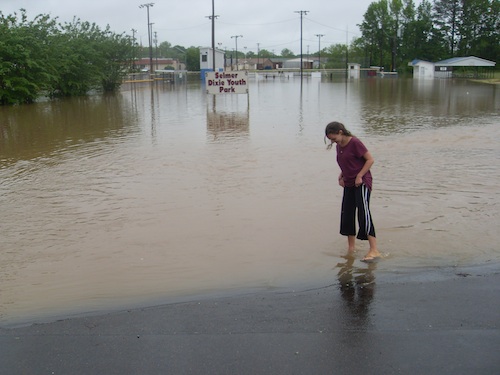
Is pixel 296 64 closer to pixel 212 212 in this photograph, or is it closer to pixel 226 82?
pixel 226 82

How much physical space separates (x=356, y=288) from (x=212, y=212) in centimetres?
336

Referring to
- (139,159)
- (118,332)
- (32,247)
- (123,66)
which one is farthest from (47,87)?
(118,332)

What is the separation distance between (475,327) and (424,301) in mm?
573

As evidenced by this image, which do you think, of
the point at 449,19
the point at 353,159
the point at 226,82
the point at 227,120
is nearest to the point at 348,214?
the point at 353,159

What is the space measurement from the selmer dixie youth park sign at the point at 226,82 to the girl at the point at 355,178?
23.1 m

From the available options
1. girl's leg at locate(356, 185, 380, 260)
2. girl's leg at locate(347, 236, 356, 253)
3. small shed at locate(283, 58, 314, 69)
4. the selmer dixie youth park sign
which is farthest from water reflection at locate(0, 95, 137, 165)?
small shed at locate(283, 58, 314, 69)

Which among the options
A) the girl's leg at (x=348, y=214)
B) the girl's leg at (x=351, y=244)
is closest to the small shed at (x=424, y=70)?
the girl's leg at (x=351, y=244)

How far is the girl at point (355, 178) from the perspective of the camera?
18.1 feet

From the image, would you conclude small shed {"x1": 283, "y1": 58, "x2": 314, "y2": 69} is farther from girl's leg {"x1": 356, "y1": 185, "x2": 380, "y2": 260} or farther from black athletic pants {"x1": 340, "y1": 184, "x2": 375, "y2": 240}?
girl's leg {"x1": 356, "y1": 185, "x2": 380, "y2": 260}

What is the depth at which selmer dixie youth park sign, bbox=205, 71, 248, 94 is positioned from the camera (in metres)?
28.4

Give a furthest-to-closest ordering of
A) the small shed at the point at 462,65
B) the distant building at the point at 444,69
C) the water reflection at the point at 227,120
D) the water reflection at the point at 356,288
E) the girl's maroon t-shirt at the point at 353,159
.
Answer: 1. the distant building at the point at 444,69
2. the small shed at the point at 462,65
3. the water reflection at the point at 227,120
4. the girl's maroon t-shirt at the point at 353,159
5. the water reflection at the point at 356,288

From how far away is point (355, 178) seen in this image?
18.5ft

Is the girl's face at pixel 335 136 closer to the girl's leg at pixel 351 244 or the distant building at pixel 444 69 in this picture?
the girl's leg at pixel 351 244

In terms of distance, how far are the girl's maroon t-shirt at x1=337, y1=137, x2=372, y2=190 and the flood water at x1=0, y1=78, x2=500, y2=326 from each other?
94cm
